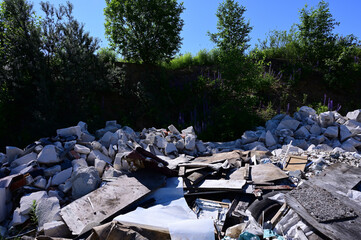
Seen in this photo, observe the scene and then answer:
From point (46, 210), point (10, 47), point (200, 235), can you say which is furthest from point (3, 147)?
point (200, 235)

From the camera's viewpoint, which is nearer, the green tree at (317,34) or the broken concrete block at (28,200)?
the broken concrete block at (28,200)

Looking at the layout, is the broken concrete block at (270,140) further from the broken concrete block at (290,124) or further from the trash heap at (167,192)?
the trash heap at (167,192)

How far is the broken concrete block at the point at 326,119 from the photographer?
757 centimetres

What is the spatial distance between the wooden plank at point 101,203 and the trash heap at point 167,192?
2 cm

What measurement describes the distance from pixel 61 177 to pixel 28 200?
710mm

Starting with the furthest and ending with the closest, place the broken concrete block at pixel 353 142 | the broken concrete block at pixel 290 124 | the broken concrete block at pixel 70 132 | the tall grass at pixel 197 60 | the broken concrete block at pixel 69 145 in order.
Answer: the tall grass at pixel 197 60
the broken concrete block at pixel 290 124
the broken concrete block at pixel 353 142
the broken concrete block at pixel 70 132
the broken concrete block at pixel 69 145

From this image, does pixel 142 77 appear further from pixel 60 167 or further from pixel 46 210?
pixel 46 210

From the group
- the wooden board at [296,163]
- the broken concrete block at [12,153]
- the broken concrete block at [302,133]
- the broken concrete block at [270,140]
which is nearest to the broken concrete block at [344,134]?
the broken concrete block at [302,133]

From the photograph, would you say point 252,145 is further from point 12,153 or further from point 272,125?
point 12,153

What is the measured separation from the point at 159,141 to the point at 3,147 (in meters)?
4.50

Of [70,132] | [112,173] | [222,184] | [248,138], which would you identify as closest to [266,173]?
[222,184]

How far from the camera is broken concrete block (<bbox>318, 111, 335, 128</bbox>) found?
7574mm

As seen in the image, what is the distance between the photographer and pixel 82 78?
28.2ft

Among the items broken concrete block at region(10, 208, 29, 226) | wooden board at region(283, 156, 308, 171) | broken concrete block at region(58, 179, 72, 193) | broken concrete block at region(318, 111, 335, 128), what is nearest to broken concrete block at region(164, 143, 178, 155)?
broken concrete block at region(58, 179, 72, 193)
